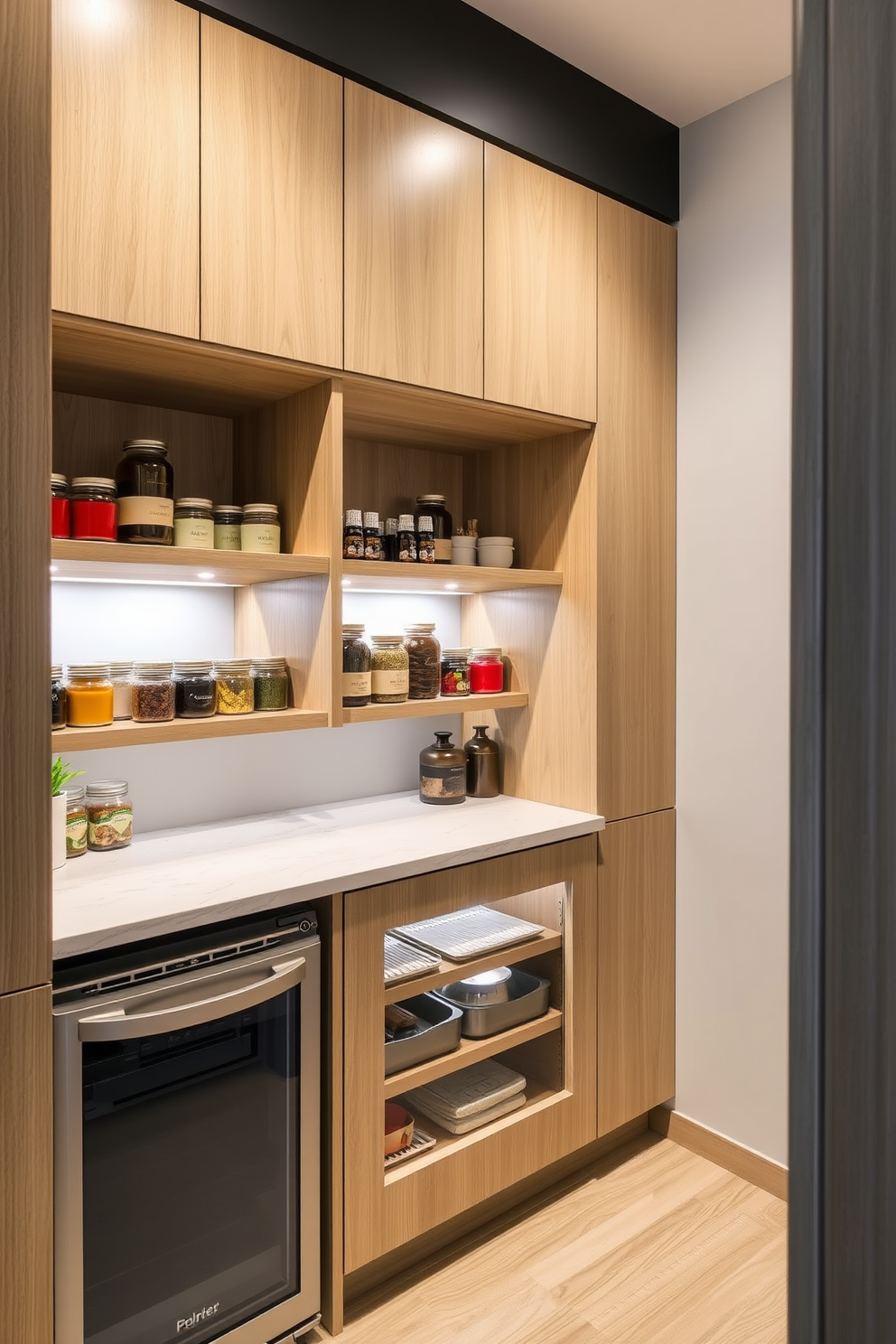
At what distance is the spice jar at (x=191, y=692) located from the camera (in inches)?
69.3

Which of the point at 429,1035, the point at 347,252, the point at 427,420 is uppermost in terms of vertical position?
the point at 347,252

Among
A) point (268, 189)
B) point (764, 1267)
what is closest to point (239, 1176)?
point (764, 1267)

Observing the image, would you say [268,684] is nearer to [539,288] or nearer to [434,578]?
[434,578]

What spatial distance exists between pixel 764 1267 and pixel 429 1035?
0.92 meters

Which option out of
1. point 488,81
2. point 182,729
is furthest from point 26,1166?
point 488,81

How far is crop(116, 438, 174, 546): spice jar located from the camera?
1640 millimetres

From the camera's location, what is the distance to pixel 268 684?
188 centimetres

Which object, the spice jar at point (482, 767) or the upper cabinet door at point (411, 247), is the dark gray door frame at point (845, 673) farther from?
the spice jar at point (482, 767)

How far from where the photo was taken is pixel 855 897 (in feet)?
0.74

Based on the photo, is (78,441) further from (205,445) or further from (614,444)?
(614,444)

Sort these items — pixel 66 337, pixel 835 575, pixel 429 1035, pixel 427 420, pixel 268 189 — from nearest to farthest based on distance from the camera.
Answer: pixel 835 575 < pixel 66 337 < pixel 268 189 < pixel 429 1035 < pixel 427 420

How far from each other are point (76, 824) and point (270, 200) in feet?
4.14

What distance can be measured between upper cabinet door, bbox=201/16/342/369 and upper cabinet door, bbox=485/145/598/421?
0.42 m

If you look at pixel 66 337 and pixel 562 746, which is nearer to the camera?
pixel 66 337
